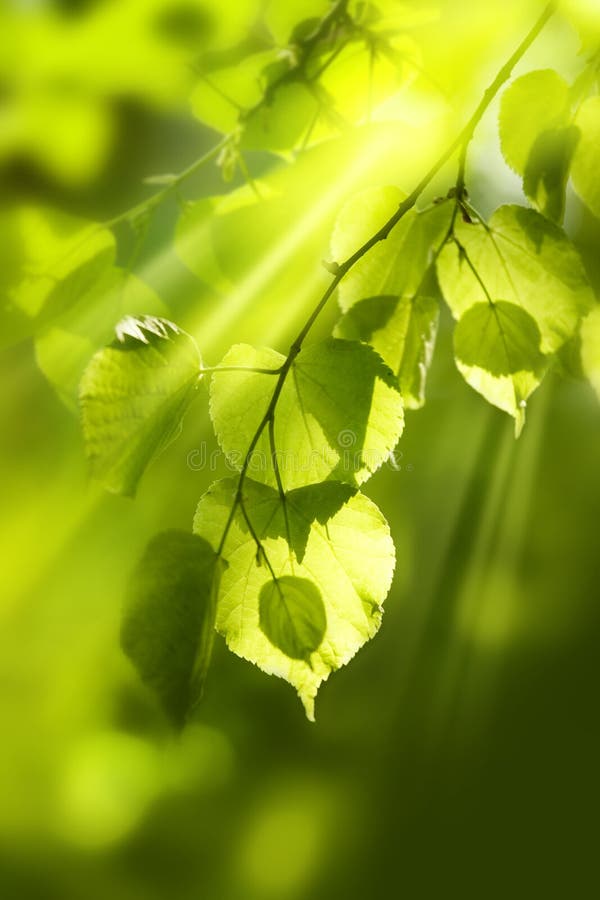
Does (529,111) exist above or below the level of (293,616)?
above

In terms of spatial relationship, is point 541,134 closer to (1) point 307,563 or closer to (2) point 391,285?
(2) point 391,285

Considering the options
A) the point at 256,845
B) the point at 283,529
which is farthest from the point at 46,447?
the point at 256,845

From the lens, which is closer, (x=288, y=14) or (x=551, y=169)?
(x=551, y=169)

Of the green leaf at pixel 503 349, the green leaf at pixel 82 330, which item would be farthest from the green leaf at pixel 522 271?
the green leaf at pixel 82 330

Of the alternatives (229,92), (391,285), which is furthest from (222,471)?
(391,285)

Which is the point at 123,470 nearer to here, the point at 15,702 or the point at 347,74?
the point at 347,74

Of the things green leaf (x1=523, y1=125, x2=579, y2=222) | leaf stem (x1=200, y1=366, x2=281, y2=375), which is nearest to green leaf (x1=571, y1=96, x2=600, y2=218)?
green leaf (x1=523, y1=125, x2=579, y2=222)
